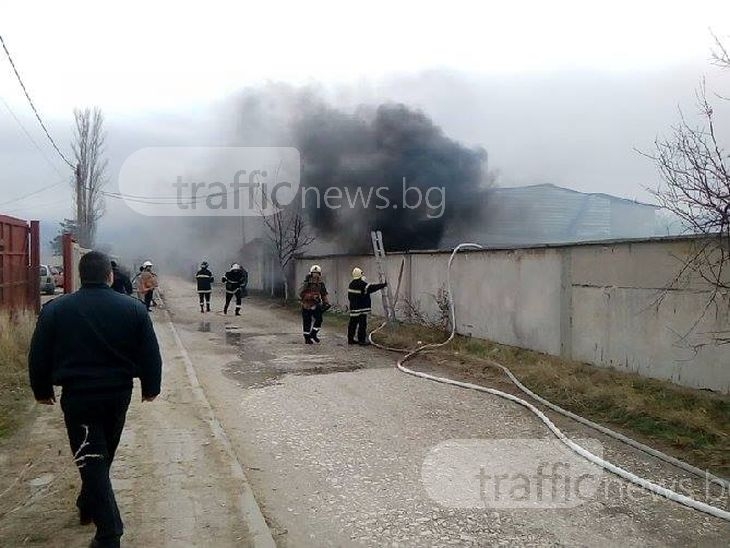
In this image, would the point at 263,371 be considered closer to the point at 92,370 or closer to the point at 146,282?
the point at 92,370

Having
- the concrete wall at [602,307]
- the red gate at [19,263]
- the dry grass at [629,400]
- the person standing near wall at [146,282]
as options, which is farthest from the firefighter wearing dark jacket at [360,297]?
the person standing near wall at [146,282]

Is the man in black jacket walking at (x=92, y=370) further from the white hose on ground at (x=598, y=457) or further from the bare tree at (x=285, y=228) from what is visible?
the bare tree at (x=285, y=228)

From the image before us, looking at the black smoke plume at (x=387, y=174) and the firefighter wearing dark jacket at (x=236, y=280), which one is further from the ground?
the black smoke plume at (x=387, y=174)

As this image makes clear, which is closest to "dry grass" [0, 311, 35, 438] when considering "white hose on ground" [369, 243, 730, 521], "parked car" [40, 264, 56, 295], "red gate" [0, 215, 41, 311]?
"red gate" [0, 215, 41, 311]

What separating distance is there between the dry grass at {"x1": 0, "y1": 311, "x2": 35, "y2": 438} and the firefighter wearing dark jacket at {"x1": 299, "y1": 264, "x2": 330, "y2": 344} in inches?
179

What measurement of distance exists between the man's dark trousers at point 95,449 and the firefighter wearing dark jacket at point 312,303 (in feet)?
29.1

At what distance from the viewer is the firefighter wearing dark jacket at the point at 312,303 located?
40.5ft

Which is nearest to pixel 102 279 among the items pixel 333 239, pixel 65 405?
pixel 65 405

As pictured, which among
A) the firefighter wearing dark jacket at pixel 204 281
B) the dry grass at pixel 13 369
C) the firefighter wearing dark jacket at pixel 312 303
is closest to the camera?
the dry grass at pixel 13 369

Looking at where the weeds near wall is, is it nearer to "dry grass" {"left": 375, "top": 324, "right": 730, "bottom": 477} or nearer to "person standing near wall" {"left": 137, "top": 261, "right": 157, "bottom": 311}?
"dry grass" {"left": 375, "top": 324, "right": 730, "bottom": 477}

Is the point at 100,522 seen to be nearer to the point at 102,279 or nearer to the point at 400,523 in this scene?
the point at 102,279

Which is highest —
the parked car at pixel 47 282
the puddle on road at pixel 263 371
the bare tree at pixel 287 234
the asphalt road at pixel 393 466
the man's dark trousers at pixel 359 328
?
the bare tree at pixel 287 234

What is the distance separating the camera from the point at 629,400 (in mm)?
6750

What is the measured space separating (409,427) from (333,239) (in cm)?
1566
